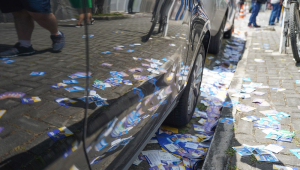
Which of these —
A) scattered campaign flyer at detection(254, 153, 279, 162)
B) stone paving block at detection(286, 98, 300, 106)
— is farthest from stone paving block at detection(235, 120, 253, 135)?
stone paving block at detection(286, 98, 300, 106)

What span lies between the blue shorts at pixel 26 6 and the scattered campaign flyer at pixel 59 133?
45cm

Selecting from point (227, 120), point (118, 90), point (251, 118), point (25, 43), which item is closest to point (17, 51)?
point (25, 43)

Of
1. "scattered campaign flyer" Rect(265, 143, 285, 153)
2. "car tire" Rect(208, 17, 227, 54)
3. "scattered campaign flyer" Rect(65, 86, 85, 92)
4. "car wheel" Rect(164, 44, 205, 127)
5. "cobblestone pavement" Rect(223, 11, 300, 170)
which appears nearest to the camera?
"scattered campaign flyer" Rect(65, 86, 85, 92)

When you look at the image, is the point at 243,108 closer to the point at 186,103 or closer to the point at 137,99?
the point at 186,103

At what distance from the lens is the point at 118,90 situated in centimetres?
136

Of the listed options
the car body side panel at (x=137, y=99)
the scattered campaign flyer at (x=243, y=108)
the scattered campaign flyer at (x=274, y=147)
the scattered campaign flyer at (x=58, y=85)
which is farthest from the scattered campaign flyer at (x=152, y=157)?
the scattered campaign flyer at (x=58, y=85)

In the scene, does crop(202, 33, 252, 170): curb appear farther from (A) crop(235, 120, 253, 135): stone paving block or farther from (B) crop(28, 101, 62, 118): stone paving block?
(B) crop(28, 101, 62, 118): stone paving block

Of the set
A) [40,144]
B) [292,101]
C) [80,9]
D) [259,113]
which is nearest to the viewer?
[40,144]

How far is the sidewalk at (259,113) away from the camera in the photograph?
238 centimetres

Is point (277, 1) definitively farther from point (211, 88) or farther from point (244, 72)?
point (211, 88)

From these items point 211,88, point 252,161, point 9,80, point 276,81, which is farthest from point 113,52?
point 276,81

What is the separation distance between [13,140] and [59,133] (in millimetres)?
183

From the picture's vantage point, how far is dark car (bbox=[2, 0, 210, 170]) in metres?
1.00

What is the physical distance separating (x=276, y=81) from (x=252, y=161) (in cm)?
238
